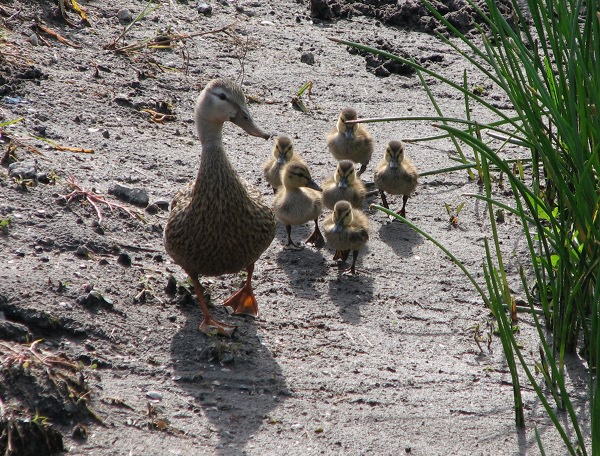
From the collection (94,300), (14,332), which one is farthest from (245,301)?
Result: (14,332)

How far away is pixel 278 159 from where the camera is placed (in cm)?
635

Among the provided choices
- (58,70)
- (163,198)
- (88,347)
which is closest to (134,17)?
(58,70)

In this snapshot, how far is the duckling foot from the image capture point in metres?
4.61

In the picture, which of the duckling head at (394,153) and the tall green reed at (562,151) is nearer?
the tall green reed at (562,151)

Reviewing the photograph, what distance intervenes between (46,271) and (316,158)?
3004mm

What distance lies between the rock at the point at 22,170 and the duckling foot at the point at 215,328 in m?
1.60

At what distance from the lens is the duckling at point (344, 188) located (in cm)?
610

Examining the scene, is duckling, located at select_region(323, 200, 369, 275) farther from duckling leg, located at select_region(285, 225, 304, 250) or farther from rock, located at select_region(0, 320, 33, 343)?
rock, located at select_region(0, 320, 33, 343)

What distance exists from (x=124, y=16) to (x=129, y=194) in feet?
9.27

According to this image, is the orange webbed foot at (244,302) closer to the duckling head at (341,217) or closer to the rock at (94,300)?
the rock at (94,300)

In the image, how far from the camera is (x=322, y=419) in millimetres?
3994

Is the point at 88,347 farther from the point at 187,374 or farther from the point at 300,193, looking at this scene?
the point at 300,193

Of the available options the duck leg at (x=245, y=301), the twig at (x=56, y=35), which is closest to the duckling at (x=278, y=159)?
the duck leg at (x=245, y=301)

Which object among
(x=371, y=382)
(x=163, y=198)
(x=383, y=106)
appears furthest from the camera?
(x=383, y=106)
